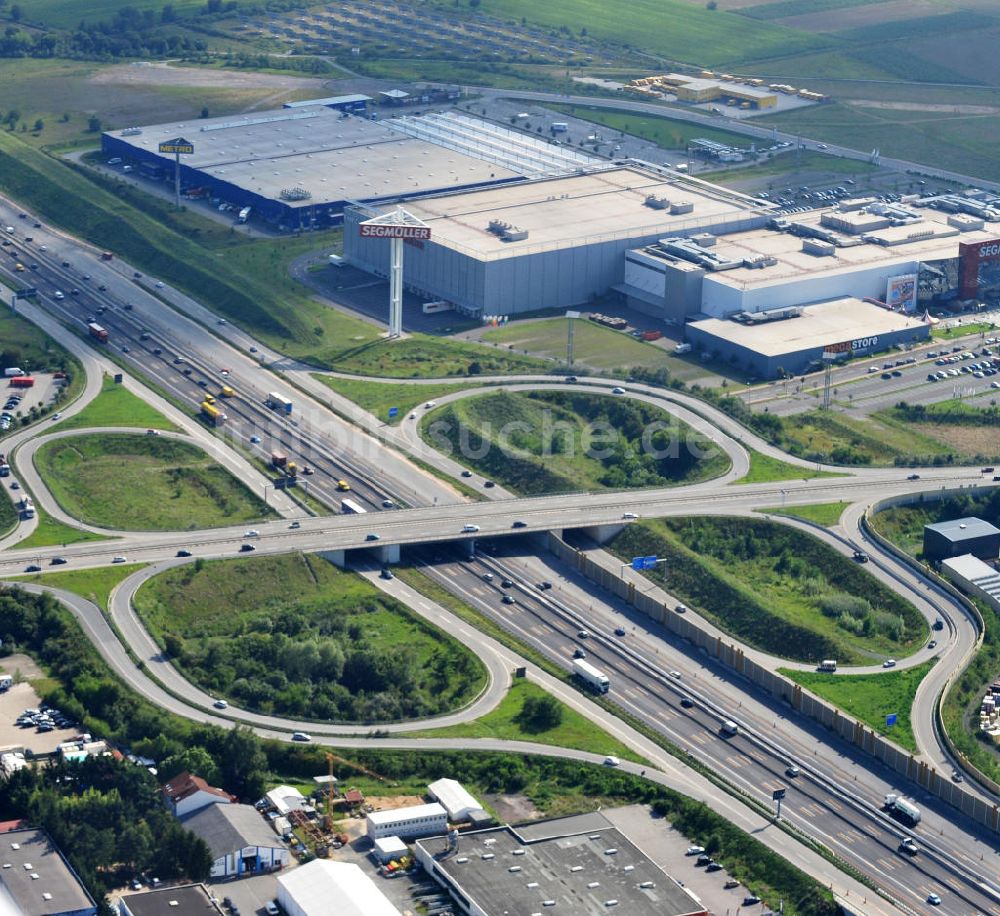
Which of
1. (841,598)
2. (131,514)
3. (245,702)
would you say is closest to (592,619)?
(841,598)

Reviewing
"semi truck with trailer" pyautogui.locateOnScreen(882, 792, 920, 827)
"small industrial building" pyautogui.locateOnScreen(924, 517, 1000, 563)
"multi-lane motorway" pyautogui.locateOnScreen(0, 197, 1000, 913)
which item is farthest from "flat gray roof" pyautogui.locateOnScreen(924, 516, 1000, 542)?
"semi truck with trailer" pyautogui.locateOnScreen(882, 792, 920, 827)

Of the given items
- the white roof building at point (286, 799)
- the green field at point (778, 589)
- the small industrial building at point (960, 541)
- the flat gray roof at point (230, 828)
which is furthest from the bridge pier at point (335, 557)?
the small industrial building at point (960, 541)

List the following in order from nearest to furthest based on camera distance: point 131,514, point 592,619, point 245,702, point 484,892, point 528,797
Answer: point 484,892 → point 528,797 → point 245,702 → point 592,619 → point 131,514

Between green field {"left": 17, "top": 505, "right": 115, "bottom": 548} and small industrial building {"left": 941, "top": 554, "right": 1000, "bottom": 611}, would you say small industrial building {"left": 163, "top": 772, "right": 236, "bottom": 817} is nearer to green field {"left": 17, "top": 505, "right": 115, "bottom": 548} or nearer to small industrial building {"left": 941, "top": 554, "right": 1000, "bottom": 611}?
green field {"left": 17, "top": 505, "right": 115, "bottom": 548}

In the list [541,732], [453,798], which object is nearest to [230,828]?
[453,798]

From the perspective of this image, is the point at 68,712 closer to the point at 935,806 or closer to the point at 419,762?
the point at 419,762

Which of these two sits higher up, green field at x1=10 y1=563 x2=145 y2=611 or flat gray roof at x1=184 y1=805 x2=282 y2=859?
green field at x1=10 y1=563 x2=145 y2=611

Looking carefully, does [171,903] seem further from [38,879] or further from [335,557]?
[335,557]
